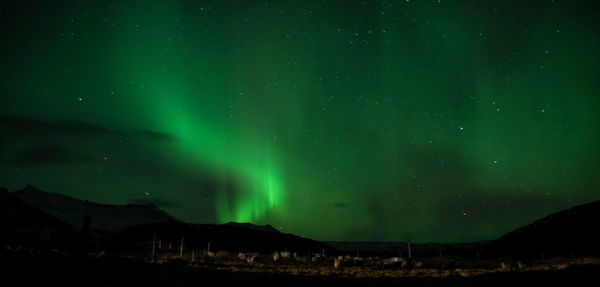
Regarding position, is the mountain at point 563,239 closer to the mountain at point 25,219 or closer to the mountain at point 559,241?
the mountain at point 559,241

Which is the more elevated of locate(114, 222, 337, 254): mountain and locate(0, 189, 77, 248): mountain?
locate(0, 189, 77, 248): mountain

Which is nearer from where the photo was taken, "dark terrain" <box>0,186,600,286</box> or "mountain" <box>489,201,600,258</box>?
"dark terrain" <box>0,186,600,286</box>

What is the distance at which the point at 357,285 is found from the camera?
2064cm

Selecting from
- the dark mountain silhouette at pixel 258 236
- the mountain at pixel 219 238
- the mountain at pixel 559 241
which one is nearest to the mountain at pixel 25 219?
the dark mountain silhouette at pixel 258 236

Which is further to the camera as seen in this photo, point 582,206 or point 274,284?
point 582,206

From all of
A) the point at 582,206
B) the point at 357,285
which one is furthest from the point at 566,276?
the point at 582,206

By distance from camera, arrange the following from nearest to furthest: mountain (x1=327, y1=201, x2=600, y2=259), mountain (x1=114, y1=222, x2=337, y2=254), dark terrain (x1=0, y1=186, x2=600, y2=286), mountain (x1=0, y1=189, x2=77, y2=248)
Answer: dark terrain (x1=0, y1=186, x2=600, y2=286)
mountain (x1=327, y1=201, x2=600, y2=259)
mountain (x1=0, y1=189, x2=77, y2=248)
mountain (x1=114, y1=222, x2=337, y2=254)

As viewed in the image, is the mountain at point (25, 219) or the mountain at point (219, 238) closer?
the mountain at point (25, 219)

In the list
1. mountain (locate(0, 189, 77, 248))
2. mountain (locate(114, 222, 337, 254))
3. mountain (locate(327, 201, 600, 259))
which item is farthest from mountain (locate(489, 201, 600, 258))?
mountain (locate(0, 189, 77, 248))

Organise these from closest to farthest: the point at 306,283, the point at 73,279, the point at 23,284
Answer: the point at 23,284 → the point at 73,279 → the point at 306,283

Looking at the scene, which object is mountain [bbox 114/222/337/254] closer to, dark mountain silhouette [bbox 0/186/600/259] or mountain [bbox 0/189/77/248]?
dark mountain silhouette [bbox 0/186/600/259]

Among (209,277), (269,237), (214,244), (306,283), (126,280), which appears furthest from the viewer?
(269,237)

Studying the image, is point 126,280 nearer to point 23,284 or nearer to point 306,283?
point 23,284

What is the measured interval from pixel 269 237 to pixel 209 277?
396 ft
